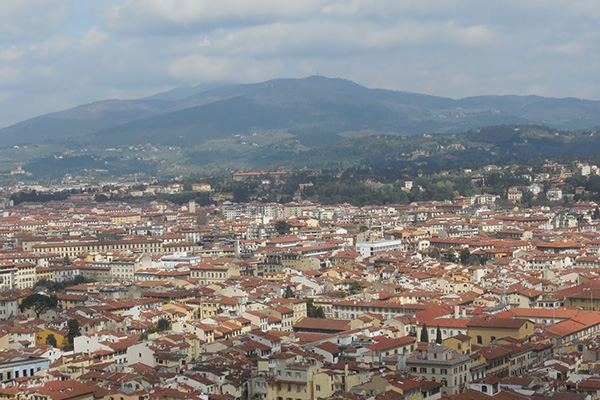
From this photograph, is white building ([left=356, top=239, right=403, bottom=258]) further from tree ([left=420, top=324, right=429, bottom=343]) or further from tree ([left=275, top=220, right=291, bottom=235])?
tree ([left=420, top=324, right=429, bottom=343])

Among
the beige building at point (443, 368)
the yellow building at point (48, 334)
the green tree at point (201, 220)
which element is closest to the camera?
the beige building at point (443, 368)

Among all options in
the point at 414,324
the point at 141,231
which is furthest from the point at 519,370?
the point at 141,231

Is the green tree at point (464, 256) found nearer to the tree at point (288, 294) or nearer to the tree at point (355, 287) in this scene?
the tree at point (355, 287)

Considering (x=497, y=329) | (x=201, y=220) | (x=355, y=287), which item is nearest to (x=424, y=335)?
(x=497, y=329)

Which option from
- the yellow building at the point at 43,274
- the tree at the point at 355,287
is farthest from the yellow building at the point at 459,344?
the yellow building at the point at 43,274

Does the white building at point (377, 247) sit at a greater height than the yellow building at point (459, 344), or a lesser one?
lesser

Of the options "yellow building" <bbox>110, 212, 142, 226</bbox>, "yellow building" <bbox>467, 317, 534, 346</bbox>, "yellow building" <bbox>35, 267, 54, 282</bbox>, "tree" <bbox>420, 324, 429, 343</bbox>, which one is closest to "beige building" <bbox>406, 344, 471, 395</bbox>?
"yellow building" <bbox>467, 317, 534, 346</bbox>

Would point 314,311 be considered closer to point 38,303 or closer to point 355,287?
point 355,287
